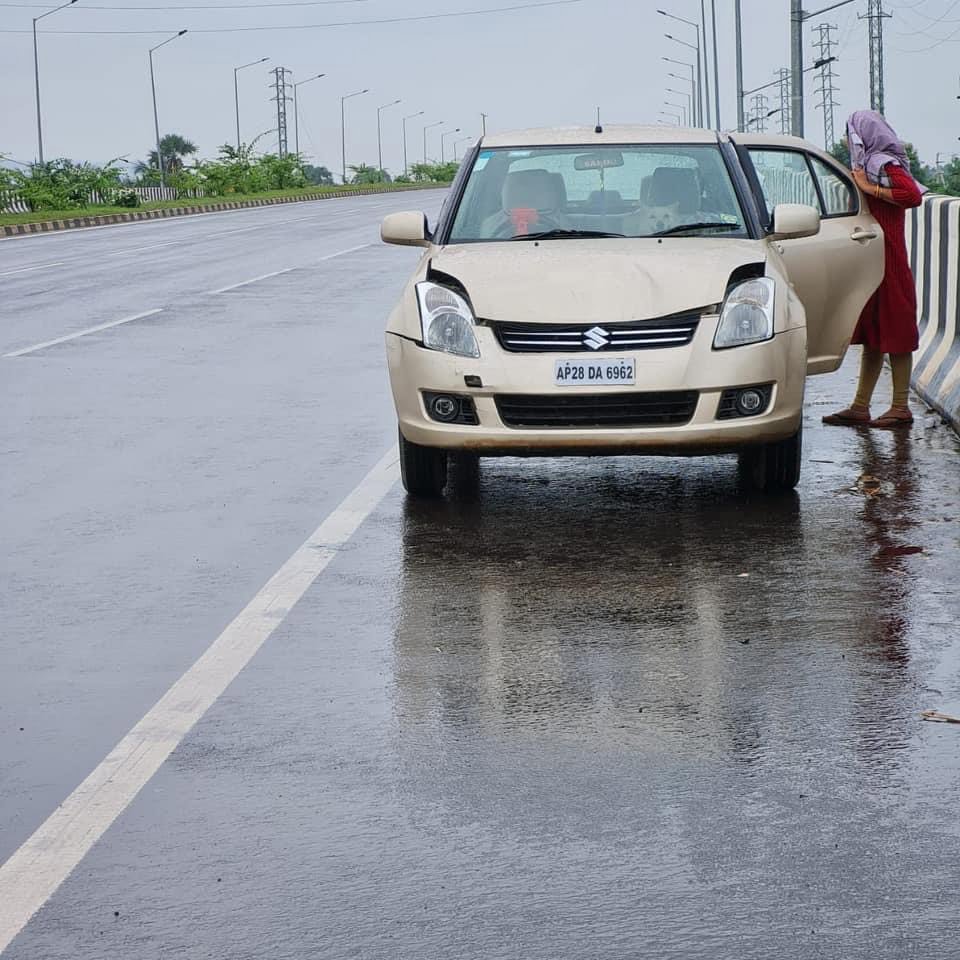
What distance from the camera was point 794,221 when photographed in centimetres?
877

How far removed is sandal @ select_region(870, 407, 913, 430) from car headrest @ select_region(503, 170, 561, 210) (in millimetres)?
2675

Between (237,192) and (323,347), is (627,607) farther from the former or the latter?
(237,192)

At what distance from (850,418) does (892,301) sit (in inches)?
28.8

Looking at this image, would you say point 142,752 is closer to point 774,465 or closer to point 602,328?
point 602,328

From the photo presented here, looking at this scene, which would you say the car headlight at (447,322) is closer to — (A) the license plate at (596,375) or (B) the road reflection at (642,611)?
(A) the license plate at (596,375)

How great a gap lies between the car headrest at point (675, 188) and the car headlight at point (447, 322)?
4.77ft

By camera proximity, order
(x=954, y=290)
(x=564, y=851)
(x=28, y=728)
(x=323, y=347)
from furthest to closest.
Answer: (x=323, y=347) < (x=954, y=290) < (x=28, y=728) < (x=564, y=851)

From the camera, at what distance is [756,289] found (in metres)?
8.14

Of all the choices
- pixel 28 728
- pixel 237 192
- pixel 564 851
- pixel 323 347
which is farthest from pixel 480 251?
pixel 237 192

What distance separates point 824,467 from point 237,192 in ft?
269

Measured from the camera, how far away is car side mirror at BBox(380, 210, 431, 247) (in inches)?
348

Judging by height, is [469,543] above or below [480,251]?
below

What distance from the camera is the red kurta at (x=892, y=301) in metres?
10.5

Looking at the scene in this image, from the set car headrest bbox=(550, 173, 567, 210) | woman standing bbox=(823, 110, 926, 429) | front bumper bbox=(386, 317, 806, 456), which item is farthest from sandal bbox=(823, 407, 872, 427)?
front bumper bbox=(386, 317, 806, 456)
